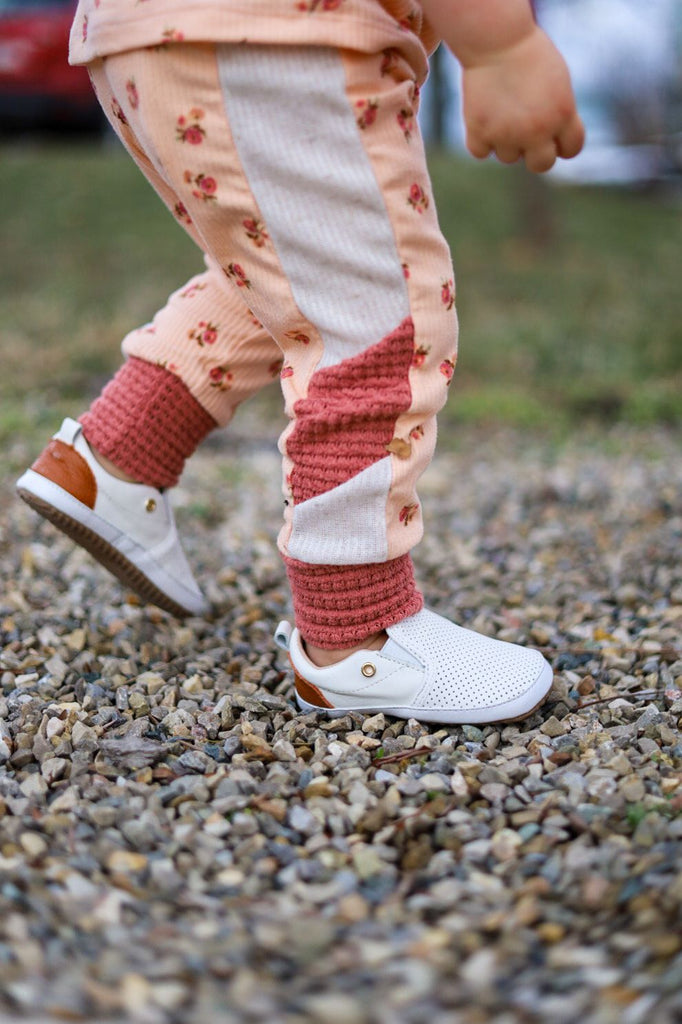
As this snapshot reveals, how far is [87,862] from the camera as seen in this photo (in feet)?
3.92

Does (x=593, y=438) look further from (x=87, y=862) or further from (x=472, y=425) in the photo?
(x=87, y=862)

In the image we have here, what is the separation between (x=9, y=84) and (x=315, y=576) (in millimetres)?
9999

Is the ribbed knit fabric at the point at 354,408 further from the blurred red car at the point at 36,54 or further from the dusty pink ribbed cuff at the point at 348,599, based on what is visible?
the blurred red car at the point at 36,54

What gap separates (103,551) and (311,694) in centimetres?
44

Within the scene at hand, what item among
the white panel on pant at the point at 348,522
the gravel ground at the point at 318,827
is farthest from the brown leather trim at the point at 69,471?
the white panel on pant at the point at 348,522

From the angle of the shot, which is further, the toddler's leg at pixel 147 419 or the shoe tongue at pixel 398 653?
the toddler's leg at pixel 147 419

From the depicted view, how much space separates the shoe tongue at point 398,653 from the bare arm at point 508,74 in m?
0.70

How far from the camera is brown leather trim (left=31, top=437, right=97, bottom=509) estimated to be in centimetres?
168

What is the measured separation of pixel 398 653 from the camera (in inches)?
60.3

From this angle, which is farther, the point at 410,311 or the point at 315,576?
the point at 315,576

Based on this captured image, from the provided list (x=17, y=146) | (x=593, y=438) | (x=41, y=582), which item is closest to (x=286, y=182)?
(x=41, y=582)

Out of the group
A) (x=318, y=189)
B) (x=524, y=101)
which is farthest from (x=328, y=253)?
(x=524, y=101)

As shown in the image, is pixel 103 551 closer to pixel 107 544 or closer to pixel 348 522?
pixel 107 544

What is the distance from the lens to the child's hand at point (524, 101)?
4.19ft
